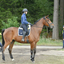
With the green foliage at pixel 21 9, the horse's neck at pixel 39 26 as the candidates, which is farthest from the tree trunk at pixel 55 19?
the horse's neck at pixel 39 26

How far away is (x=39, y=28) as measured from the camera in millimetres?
8078

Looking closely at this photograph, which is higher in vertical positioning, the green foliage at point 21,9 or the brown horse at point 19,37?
the green foliage at point 21,9

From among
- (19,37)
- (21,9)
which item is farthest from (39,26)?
(21,9)

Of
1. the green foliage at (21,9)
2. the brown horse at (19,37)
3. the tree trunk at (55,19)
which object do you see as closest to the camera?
the brown horse at (19,37)

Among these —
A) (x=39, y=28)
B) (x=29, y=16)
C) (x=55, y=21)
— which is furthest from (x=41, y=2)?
(x=39, y=28)

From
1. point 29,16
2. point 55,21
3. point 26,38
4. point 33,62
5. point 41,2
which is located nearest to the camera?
point 33,62

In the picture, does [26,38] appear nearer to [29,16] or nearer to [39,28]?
[39,28]

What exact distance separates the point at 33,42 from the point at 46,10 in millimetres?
17014

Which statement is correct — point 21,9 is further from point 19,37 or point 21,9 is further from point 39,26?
point 19,37

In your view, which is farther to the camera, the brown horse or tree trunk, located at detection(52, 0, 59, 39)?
tree trunk, located at detection(52, 0, 59, 39)

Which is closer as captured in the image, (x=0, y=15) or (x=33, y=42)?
(x=33, y=42)

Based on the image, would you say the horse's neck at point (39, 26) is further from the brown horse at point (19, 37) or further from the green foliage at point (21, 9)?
the green foliage at point (21, 9)

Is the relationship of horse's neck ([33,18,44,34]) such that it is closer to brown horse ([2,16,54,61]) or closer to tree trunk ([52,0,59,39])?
brown horse ([2,16,54,61])

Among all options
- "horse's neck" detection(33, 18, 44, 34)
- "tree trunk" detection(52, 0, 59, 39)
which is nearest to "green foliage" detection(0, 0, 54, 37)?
"tree trunk" detection(52, 0, 59, 39)
